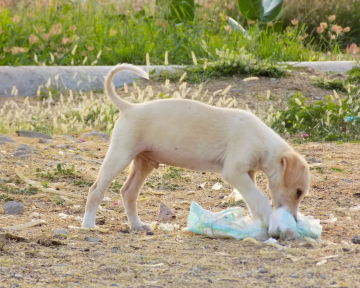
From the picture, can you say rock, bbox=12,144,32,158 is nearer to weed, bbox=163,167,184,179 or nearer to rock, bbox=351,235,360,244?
weed, bbox=163,167,184,179

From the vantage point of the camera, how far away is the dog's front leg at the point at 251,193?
3695 mm

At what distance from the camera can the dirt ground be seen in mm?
2791

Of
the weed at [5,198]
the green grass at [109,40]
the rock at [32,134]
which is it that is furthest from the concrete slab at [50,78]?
the weed at [5,198]

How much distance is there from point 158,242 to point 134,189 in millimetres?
767

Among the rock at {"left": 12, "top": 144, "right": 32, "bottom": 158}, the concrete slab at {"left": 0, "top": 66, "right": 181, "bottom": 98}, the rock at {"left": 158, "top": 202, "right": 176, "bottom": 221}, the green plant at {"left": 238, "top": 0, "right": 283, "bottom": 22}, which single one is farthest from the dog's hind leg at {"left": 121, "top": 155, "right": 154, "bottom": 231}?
the green plant at {"left": 238, "top": 0, "right": 283, "bottom": 22}

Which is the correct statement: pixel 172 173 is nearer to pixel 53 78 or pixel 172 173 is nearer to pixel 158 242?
pixel 158 242

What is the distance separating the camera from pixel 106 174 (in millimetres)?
3904

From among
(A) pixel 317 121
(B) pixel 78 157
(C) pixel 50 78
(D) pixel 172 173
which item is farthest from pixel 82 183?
(C) pixel 50 78

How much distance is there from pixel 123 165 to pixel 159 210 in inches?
30.1

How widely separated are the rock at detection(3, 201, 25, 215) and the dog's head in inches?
71.1

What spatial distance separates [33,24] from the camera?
392 inches

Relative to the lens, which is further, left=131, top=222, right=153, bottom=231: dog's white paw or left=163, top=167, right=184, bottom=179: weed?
left=163, top=167, right=184, bottom=179: weed

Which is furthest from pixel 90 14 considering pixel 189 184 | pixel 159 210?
pixel 159 210

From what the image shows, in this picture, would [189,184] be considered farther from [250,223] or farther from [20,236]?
[20,236]
